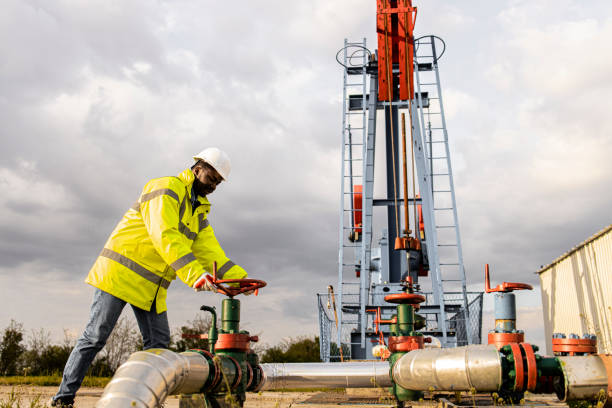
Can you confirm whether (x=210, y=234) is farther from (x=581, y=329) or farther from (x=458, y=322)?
(x=581, y=329)

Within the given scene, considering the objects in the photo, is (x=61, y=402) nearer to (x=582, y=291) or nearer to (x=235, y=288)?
(x=235, y=288)

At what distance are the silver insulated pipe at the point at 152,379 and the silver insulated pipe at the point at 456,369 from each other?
3.64ft

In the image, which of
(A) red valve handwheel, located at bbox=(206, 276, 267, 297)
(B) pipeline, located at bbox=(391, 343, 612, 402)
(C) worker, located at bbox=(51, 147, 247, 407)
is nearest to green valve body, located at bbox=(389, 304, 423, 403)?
(B) pipeline, located at bbox=(391, 343, 612, 402)

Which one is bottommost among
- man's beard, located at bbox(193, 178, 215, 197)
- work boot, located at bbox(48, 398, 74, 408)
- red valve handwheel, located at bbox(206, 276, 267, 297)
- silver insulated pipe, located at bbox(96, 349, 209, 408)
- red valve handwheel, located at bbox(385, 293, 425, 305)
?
work boot, located at bbox(48, 398, 74, 408)

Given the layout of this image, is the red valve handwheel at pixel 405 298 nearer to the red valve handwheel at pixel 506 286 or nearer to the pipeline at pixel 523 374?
the red valve handwheel at pixel 506 286

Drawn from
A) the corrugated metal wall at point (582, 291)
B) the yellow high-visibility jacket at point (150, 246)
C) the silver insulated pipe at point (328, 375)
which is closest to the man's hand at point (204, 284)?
the yellow high-visibility jacket at point (150, 246)

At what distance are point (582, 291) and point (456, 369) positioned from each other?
1016 centimetres

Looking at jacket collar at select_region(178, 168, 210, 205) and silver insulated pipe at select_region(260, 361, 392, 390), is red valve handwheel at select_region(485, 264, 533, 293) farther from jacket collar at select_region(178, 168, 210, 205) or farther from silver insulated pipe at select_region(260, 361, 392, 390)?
jacket collar at select_region(178, 168, 210, 205)

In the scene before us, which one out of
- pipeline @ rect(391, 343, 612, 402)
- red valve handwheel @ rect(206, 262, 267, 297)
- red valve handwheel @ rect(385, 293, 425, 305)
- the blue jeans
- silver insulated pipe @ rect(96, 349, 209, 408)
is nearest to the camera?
silver insulated pipe @ rect(96, 349, 209, 408)

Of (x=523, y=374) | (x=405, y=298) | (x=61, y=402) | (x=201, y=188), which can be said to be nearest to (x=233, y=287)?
(x=201, y=188)

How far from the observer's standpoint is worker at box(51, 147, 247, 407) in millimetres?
3258

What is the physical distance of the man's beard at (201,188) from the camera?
381 cm

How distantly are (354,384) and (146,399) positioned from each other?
1729 millimetres

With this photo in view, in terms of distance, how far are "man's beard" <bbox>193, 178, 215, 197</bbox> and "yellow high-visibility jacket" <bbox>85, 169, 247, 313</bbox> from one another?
6cm
